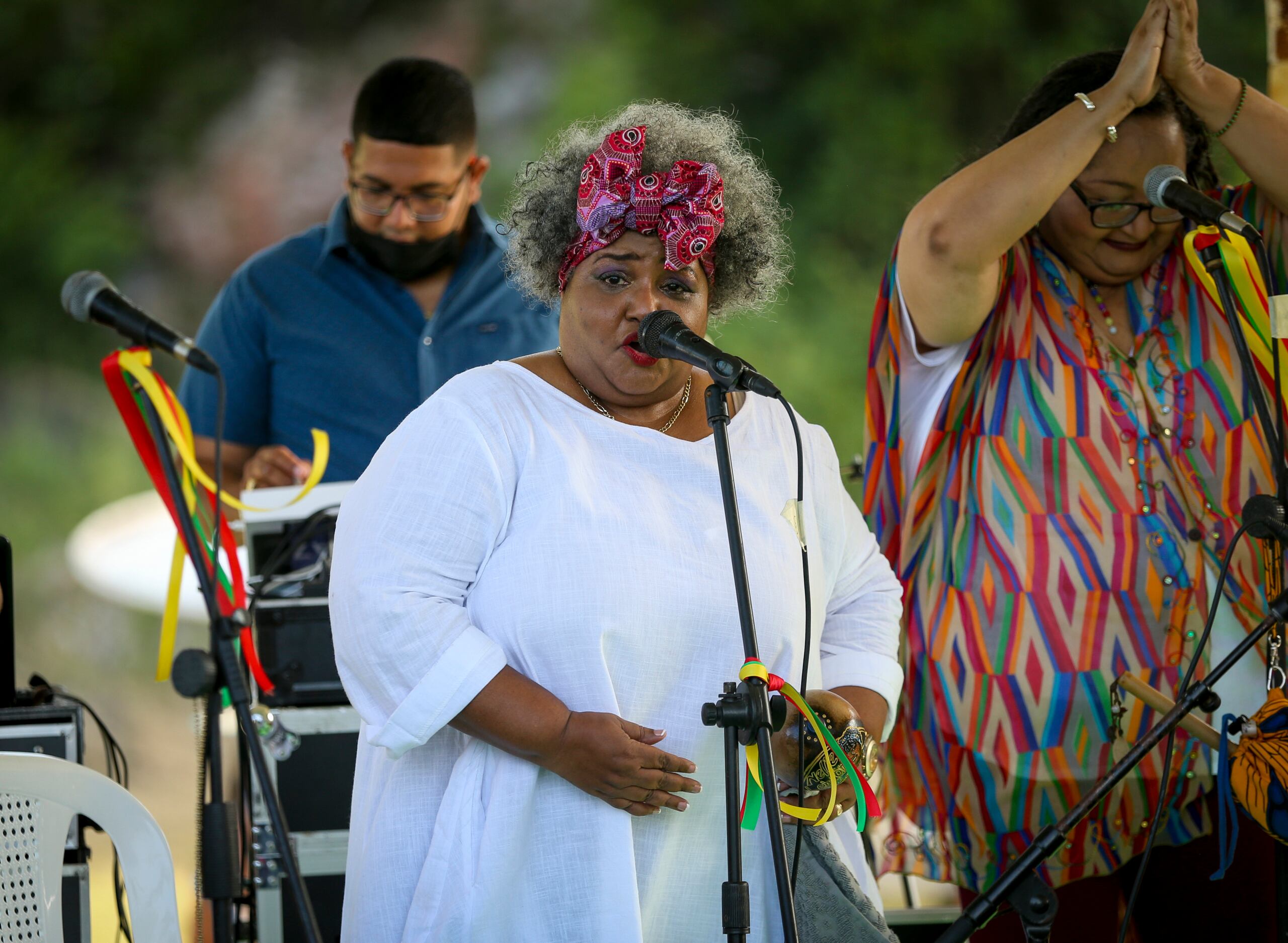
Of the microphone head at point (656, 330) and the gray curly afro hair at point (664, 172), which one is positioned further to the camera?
the gray curly afro hair at point (664, 172)

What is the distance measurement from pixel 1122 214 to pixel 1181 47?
310mm

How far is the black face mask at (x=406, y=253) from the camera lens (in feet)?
10.6

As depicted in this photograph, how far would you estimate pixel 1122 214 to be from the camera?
2.47 meters

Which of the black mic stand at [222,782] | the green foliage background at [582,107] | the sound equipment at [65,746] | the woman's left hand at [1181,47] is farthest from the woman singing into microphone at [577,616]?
the green foliage background at [582,107]

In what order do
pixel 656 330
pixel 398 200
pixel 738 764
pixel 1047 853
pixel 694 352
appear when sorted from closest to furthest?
pixel 738 764 → pixel 694 352 → pixel 656 330 → pixel 1047 853 → pixel 398 200

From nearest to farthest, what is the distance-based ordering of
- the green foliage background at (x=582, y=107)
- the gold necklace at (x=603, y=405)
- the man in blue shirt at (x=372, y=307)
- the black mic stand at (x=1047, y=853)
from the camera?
the black mic stand at (x=1047, y=853)
the gold necklace at (x=603, y=405)
the man in blue shirt at (x=372, y=307)
the green foliage background at (x=582, y=107)

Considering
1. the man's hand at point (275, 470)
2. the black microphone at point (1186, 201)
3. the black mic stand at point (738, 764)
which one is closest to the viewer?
the black mic stand at point (738, 764)

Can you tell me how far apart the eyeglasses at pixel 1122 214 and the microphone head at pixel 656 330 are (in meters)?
1.08

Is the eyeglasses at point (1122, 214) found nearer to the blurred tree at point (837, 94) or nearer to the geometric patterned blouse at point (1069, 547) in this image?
the geometric patterned blouse at point (1069, 547)

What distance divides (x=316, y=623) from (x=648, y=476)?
3.13ft

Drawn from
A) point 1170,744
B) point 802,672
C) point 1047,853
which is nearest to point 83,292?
point 802,672

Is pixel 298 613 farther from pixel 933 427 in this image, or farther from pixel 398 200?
pixel 933 427

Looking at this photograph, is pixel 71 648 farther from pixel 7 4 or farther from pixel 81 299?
pixel 81 299

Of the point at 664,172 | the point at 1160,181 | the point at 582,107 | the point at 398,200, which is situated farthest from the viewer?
the point at 582,107
